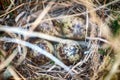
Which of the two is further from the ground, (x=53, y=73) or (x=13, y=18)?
(x=13, y=18)

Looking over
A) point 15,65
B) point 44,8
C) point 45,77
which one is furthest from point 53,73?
A: point 44,8

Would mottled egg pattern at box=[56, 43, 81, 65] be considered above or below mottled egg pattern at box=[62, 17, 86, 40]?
below

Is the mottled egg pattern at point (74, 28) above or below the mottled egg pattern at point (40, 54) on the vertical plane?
above

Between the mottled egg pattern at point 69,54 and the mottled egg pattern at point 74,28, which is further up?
the mottled egg pattern at point 74,28

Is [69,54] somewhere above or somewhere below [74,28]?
below

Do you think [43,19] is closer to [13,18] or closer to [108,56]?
[13,18]

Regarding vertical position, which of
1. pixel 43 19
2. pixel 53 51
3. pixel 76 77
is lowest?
pixel 76 77

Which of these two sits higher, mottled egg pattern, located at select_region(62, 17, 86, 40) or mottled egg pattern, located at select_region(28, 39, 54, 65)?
mottled egg pattern, located at select_region(62, 17, 86, 40)
